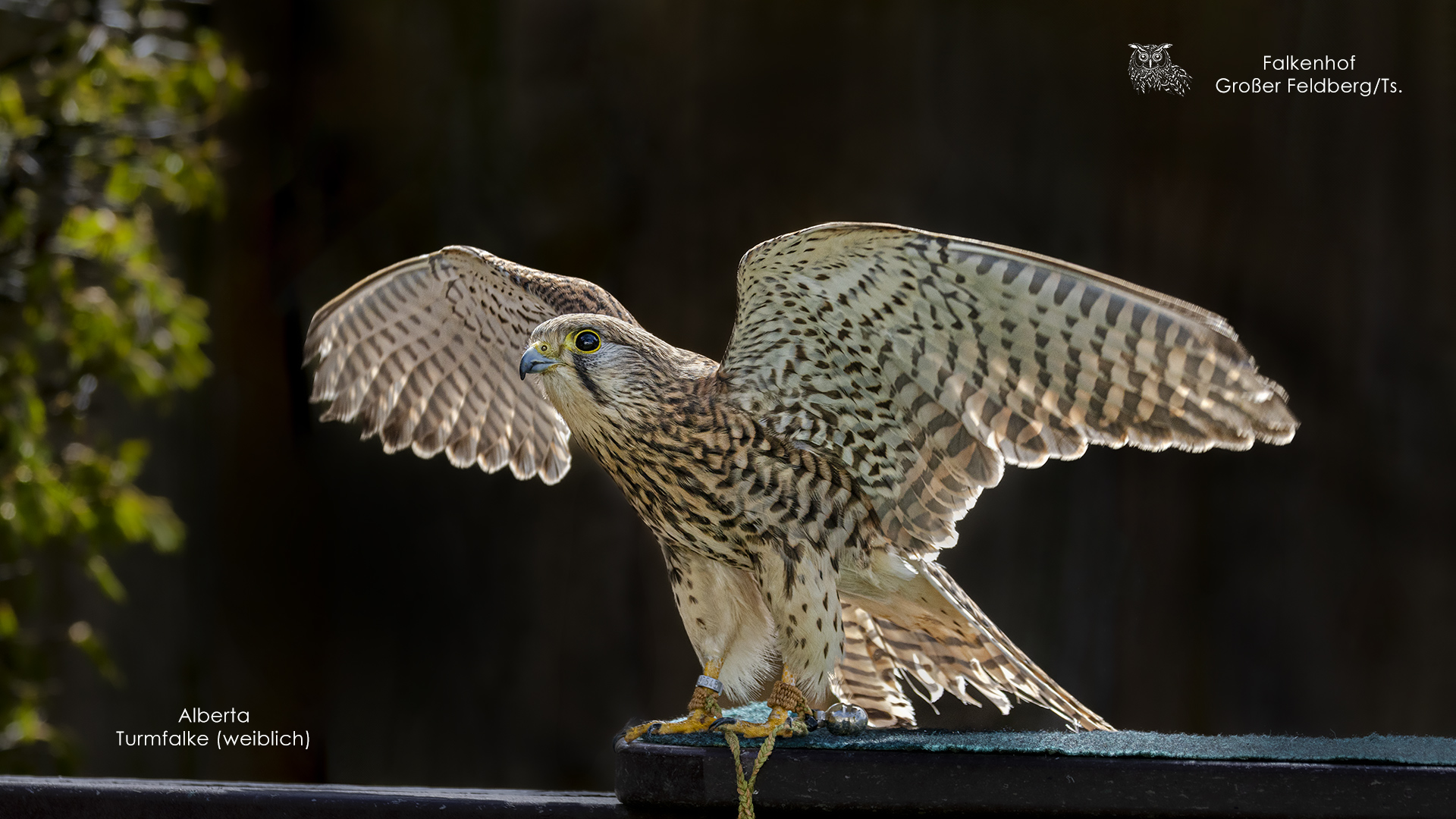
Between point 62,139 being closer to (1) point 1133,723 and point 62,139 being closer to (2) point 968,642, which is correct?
(2) point 968,642

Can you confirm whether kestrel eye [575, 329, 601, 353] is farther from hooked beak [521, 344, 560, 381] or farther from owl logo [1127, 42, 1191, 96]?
owl logo [1127, 42, 1191, 96]

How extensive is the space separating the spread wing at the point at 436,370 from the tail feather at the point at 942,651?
626 mm

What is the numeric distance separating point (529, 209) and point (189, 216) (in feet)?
4.02

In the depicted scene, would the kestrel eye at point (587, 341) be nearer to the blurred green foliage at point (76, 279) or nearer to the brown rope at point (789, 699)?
the brown rope at point (789, 699)

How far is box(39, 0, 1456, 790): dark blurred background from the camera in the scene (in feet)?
10.3

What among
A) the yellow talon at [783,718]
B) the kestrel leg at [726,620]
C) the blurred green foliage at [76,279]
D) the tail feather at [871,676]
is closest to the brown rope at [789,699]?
the yellow talon at [783,718]

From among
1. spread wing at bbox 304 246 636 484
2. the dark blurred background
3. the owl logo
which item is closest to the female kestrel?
spread wing at bbox 304 246 636 484

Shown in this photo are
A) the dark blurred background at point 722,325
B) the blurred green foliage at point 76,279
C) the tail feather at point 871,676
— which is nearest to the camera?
the tail feather at point 871,676

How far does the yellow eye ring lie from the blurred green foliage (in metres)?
1.60

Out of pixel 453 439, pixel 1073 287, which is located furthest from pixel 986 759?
pixel 453 439

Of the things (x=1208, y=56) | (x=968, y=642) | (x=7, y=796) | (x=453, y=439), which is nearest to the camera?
(x=7, y=796)

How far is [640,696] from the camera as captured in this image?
345cm

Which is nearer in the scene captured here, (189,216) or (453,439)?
(453,439)

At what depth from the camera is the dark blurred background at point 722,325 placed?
3.13 metres
